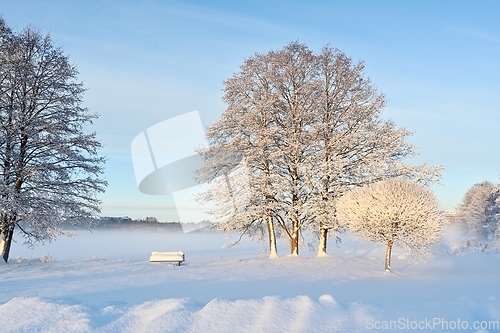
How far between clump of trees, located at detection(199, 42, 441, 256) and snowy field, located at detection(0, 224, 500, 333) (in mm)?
2877

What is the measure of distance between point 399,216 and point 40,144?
1382cm

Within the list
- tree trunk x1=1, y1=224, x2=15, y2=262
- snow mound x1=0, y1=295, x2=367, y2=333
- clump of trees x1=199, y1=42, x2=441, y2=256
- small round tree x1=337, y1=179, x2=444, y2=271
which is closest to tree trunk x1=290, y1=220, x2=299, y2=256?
clump of trees x1=199, y1=42, x2=441, y2=256

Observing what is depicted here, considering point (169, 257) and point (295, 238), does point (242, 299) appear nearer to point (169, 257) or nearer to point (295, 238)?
point (169, 257)

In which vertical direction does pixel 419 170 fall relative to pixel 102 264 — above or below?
above

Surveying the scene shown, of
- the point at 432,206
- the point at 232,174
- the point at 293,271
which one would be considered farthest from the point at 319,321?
the point at 232,174

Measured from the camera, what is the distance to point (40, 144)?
651 inches

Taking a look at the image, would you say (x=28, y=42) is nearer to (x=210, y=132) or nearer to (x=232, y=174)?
(x=210, y=132)

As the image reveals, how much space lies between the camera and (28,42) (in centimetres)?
1686

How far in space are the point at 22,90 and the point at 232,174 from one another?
9.36m

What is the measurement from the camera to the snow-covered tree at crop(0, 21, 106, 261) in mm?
15875

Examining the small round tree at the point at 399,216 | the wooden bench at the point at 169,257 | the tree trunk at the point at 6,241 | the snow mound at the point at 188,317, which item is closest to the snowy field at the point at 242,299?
the snow mound at the point at 188,317

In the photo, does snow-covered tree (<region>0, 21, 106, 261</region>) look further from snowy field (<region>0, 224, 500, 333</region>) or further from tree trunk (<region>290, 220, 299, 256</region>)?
tree trunk (<region>290, 220, 299, 256</region>)

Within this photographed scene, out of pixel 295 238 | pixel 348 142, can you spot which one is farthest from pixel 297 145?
pixel 295 238

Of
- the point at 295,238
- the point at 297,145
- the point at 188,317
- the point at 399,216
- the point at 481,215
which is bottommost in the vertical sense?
the point at 188,317
